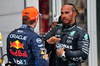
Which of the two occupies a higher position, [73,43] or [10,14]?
[10,14]

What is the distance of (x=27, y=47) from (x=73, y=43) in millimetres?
943

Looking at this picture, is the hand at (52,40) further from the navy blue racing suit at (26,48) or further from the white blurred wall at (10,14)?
the white blurred wall at (10,14)

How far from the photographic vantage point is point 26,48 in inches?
132

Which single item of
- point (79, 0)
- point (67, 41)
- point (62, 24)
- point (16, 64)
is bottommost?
point (16, 64)

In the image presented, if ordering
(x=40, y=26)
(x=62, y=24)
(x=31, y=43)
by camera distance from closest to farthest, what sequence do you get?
(x=31, y=43), (x=62, y=24), (x=40, y=26)

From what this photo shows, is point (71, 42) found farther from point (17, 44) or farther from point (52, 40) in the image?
point (17, 44)

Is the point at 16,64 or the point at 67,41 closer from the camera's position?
the point at 16,64

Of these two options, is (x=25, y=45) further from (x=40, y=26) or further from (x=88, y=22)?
(x=88, y=22)

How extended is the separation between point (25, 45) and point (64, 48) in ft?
2.75

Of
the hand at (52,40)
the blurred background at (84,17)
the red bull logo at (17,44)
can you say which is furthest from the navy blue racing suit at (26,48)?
the blurred background at (84,17)

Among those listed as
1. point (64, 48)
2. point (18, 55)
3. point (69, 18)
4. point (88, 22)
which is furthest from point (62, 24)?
point (88, 22)

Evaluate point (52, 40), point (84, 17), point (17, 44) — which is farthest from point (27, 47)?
point (84, 17)

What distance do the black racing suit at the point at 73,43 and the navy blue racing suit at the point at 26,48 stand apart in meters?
0.60

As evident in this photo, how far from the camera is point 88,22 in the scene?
6781 millimetres
